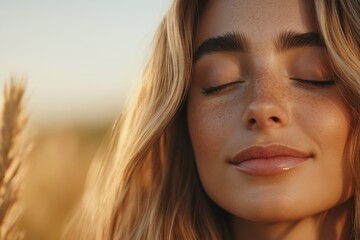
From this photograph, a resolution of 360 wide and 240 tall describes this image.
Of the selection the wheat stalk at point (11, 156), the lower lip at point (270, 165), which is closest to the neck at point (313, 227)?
the lower lip at point (270, 165)

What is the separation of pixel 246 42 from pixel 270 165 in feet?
1.25

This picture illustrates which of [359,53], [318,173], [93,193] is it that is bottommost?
[93,193]

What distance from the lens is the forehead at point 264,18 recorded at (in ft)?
8.30

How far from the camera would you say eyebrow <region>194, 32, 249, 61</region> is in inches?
101

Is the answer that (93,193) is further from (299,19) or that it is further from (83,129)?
(83,129)

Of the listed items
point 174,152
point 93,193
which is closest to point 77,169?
point 93,193

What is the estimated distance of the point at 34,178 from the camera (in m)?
4.11

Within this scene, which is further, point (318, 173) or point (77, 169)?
point (77, 169)

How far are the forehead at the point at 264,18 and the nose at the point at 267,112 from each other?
19cm

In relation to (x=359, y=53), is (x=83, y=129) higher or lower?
lower

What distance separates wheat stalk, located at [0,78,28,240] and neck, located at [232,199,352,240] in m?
0.87

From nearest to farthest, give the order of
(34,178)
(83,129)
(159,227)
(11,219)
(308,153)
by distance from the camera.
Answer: (11,219) → (308,153) → (159,227) → (34,178) → (83,129)

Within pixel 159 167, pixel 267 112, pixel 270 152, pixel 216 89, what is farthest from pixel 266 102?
pixel 159 167

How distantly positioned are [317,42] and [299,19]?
0.29 ft
